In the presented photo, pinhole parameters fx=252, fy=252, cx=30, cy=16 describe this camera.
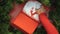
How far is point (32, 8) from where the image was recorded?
1038mm

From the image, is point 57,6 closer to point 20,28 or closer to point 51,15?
point 51,15

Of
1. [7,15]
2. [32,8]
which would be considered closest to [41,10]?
[32,8]

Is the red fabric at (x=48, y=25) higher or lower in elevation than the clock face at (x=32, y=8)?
lower

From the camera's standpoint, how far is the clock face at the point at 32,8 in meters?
1.03

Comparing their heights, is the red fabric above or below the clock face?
below

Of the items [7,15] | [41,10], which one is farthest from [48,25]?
[7,15]

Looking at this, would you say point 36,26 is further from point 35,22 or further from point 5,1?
point 5,1

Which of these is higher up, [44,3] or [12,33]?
[44,3]

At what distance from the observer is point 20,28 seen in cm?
101

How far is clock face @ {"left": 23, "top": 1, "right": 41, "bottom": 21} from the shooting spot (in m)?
Result: 1.03

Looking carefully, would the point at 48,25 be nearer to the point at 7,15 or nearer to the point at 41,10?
the point at 41,10

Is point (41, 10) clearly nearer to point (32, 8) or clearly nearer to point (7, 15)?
point (32, 8)

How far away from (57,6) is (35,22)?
11cm

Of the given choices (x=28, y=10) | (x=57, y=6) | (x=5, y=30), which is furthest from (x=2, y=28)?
(x=57, y=6)
